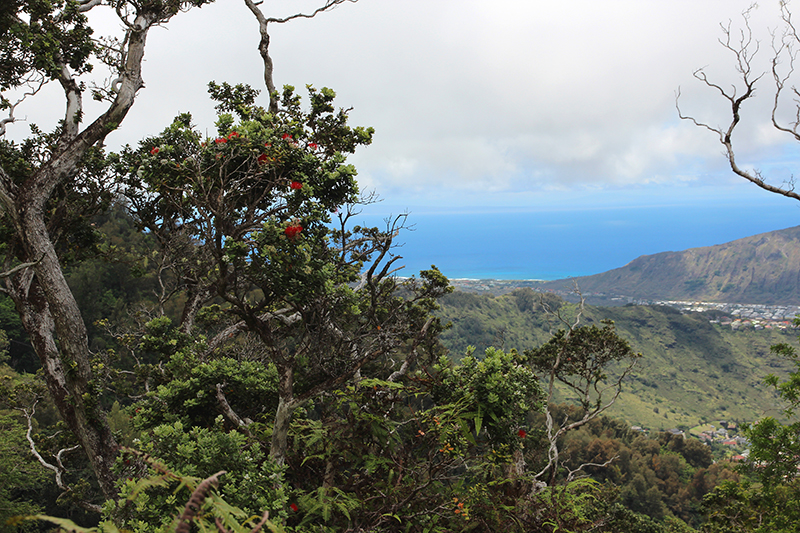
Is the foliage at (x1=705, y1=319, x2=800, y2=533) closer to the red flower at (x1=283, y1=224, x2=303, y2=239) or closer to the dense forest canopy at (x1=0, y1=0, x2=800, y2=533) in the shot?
the dense forest canopy at (x1=0, y1=0, x2=800, y2=533)

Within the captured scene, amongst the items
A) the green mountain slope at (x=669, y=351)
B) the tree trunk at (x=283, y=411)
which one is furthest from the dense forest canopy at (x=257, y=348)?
the green mountain slope at (x=669, y=351)

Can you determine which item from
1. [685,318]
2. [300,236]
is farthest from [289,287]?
[685,318]

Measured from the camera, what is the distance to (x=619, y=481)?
4188 centimetres

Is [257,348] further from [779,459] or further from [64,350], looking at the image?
[779,459]

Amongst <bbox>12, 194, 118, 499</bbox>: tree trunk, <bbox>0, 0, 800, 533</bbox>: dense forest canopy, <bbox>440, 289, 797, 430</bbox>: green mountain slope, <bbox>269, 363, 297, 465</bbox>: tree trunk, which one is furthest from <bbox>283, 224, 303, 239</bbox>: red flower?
<bbox>440, 289, 797, 430</bbox>: green mountain slope

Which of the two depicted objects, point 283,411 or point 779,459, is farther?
point 779,459

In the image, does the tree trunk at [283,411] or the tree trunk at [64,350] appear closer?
the tree trunk at [283,411]

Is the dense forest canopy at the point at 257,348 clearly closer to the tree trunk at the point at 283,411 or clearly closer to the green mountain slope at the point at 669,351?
the tree trunk at the point at 283,411

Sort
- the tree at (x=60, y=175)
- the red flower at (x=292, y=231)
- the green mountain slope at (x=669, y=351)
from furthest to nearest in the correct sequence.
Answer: the green mountain slope at (x=669, y=351) < the tree at (x=60, y=175) < the red flower at (x=292, y=231)

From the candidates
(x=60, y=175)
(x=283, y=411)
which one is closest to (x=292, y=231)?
(x=283, y=411)

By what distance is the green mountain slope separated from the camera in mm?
A: 88938

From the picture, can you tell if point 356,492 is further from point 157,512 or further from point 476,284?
point 476,284

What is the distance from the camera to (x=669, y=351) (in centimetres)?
11338

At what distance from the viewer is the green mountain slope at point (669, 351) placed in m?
88.9
